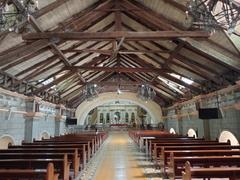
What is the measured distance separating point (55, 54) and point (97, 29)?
82.5 inches

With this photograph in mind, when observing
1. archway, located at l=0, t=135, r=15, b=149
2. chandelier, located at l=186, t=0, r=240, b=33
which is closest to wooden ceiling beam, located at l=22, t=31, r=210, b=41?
chandelier, located at l=186, t=0, r=240, b=33

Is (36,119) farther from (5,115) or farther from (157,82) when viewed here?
(157,82)

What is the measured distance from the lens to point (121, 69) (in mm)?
12469

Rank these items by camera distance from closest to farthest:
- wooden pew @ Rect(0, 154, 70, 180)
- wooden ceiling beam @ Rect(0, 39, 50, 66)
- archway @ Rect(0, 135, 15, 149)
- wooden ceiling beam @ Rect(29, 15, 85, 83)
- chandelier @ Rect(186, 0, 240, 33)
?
chandelier @ Rect(186, 0, 240, 33) → wooden pew @ Rect(0, 154, 70, 180) → wooden ceiling beam @ Rect(29, 15, 85, 83) → wooden ceiling beam @ Rect(0, 39, 50, 66) → archway @ Rect(0, 135, 15, 149)

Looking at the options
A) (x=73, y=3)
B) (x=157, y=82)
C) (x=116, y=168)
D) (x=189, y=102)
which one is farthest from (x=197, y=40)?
(x=157, y=82)

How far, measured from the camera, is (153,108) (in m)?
23.5

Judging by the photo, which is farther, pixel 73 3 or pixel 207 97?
pixel 207 97

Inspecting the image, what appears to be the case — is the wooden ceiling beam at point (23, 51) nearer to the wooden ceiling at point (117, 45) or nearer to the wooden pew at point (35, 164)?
the wooden ceiling at point (117, 45)

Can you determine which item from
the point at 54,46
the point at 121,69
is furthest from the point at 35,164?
the point at 121,69

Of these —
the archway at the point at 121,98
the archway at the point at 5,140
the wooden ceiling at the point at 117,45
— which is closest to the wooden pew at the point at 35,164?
the wooden ceiling at the point at 117,45

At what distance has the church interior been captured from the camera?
4.59 metres

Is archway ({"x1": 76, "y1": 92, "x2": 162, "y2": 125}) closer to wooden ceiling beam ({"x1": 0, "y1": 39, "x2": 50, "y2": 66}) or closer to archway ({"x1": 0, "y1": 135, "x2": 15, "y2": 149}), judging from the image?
archway ({"x1": 0, "y1": 135, "x2": 15, "y2": 149})

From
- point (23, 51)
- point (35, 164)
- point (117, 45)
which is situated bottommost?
point (35, 164)

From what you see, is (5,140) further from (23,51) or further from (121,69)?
(121,69)
